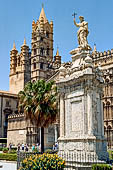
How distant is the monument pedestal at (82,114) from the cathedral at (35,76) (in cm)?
2633

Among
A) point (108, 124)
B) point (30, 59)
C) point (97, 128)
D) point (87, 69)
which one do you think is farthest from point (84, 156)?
point (30, 59)

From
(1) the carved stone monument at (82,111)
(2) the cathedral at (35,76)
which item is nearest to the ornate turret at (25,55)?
(2) the cathedral at (35,76)

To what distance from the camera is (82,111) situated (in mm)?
14070

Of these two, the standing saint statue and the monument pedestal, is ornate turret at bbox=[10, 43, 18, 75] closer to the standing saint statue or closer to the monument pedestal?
the standing saint statue

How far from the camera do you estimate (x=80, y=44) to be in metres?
16.3

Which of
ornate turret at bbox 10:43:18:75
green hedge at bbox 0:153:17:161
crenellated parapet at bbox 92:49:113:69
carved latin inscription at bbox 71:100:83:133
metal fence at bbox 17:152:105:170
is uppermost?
ornate turret at bbox 10:43:18:75

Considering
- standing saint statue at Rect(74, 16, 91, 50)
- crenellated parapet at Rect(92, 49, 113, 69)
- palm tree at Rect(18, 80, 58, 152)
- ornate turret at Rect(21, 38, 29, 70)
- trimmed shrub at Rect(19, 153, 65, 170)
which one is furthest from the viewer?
ornate turret at Rect(21, 38, 29, 70)

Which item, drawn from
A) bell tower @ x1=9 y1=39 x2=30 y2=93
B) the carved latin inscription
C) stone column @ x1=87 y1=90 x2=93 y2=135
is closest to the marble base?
stone column @ x1=87 y1=90 x2=93 y2=135

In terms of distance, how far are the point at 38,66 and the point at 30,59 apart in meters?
8.41

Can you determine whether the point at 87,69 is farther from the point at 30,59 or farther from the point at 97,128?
the point at 30,59

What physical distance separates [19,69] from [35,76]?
32.7ft

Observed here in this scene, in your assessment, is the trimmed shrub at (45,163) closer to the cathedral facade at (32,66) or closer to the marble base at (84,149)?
the marble base at (84,149)

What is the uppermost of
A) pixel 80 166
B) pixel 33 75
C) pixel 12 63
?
pixel 12 63

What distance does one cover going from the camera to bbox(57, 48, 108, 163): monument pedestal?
13438 mm
